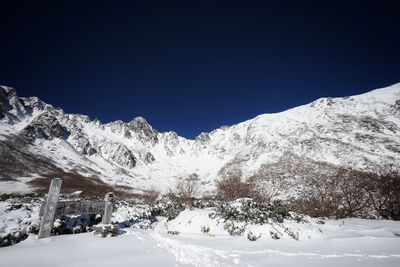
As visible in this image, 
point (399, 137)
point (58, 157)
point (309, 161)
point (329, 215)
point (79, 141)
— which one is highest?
point (79, 141)

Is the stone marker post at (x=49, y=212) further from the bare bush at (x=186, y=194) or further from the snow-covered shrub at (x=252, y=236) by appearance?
the bare bush at (x=186, y=194)

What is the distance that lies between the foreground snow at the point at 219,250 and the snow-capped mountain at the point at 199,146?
31.2 m

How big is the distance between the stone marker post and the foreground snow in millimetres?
340

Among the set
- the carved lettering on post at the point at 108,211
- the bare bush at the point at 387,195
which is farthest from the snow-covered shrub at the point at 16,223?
the bare bush at the point at 387,195

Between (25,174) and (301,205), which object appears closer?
(301,205)

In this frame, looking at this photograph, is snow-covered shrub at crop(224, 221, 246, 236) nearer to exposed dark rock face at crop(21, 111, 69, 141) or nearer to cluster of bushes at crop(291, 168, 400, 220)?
cluster of bushes at crop(291, 168, 400, 220)

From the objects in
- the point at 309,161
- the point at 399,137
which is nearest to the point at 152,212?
the point at 309,161

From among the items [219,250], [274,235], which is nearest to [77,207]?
[219,250]

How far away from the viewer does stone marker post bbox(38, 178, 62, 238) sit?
8.29m

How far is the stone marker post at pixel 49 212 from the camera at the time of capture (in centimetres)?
829

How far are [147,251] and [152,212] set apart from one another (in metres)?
8.69

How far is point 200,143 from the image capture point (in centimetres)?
14400

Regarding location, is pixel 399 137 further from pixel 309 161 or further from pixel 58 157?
pixel 58 157

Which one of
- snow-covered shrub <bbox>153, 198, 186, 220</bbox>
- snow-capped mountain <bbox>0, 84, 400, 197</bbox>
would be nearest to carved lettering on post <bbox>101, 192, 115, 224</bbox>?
snow-covered shrub <bbox>153, 198, 186, 220</bbox>
